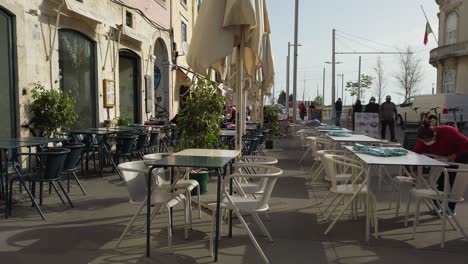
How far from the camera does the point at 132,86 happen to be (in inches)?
583

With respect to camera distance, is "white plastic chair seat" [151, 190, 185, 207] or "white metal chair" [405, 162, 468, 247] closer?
"white plastic chair seat" [151, 190, 185, 207]

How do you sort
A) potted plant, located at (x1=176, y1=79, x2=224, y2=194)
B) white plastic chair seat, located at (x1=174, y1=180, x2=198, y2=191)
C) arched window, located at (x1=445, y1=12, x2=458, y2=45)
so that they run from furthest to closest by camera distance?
arched window, located at (x1=445, y1=12, x2=458, y2=45) → potted plant, located at (x1=176, y1=79, x2=224, y2=194) → white plastic chair seat, located at (x1=174, y1=180, x2=198, y2=191)

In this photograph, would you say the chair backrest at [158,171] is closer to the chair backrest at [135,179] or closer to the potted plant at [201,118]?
the chair backrest at [135,179]

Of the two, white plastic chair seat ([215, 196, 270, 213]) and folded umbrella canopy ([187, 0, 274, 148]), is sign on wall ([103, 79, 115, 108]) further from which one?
white plastic chair seat ([215, 196, 270, 213])

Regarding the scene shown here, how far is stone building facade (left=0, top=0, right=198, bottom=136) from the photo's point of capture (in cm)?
837

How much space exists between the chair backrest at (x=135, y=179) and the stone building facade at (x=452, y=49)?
3648 cm

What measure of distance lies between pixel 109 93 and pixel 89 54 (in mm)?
1219

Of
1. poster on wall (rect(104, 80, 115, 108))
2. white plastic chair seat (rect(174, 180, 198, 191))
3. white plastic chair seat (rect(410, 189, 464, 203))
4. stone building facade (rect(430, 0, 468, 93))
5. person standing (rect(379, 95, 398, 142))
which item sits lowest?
white plastic chair seat (rect(410, 189, 464, 203))

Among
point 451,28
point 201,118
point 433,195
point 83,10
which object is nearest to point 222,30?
point 201,118

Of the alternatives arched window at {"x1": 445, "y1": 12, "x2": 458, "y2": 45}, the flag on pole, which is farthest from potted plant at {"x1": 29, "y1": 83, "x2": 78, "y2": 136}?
arched window at {"x1": 445, "y1": 12, "x2": 458, "y2": 45}

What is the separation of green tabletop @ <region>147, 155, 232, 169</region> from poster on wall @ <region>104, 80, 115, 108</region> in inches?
316

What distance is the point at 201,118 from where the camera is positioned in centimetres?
738

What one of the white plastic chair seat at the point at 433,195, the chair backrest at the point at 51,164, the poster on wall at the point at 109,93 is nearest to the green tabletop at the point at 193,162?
the chair backrest at the point at 51,164

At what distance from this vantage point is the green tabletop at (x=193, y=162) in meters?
3.94
